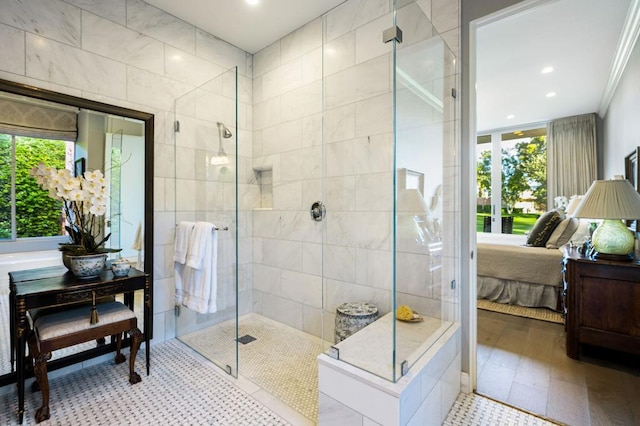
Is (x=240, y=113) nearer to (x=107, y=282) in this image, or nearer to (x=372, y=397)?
(x=107, y=282)

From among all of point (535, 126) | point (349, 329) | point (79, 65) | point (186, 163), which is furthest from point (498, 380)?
point (535, 126)

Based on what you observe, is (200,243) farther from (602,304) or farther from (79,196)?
(602,304)

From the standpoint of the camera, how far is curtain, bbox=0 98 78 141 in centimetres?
184

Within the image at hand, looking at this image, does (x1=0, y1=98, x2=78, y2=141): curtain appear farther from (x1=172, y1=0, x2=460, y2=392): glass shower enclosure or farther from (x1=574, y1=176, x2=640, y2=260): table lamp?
(x1=574, y1=176, x2=640, y2=260): table lamp

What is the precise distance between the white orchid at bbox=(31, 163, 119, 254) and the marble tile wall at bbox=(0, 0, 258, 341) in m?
0.53

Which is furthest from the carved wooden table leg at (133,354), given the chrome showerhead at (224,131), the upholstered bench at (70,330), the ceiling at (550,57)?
the ceiling at (550,57)

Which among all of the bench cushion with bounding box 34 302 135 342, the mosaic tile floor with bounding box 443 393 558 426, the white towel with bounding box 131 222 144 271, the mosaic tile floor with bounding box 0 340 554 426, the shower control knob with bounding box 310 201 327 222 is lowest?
the mosaic tile floor with bounding box 443 393 558 426

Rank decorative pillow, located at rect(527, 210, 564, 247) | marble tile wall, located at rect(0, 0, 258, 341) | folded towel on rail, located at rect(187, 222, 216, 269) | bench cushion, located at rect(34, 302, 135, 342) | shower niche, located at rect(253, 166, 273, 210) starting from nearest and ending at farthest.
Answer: bench cushion, located at rect(34, 302, 135, 342), marble tile wall, located at rect(0, 0, 258, 341), folded towel on rail, located at rect(187, 222, 216, 269), shower niche, located at rect(253, 166, 273, 210), decorative pillow, located at rect(527, 210, 564, 247)

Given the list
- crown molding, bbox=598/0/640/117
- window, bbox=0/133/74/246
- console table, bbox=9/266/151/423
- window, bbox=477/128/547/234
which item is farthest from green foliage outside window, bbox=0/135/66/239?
window, bbox=477/128/547/234

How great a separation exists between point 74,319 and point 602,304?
3621 mm

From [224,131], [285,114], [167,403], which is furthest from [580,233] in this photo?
[167,403]

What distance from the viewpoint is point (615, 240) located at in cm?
223

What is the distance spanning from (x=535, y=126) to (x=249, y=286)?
631 cm

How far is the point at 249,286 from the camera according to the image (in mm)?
3219
